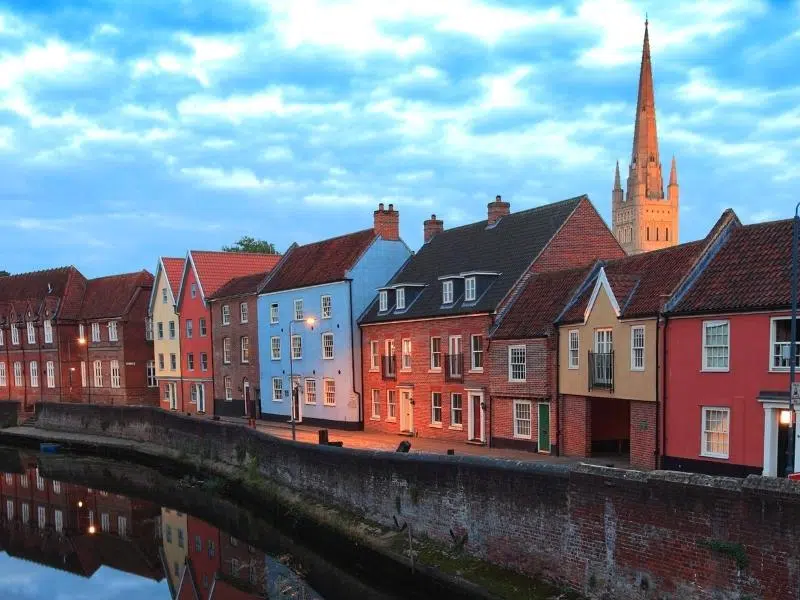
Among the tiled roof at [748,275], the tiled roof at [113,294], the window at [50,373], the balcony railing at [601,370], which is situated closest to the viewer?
the tiled roof at [748,275]

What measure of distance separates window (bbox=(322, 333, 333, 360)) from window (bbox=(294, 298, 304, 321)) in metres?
2.47

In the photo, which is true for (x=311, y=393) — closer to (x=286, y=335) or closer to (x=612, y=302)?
(x=286, y=335)

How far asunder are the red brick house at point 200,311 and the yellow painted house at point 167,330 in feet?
2.97

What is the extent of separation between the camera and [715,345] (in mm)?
21328

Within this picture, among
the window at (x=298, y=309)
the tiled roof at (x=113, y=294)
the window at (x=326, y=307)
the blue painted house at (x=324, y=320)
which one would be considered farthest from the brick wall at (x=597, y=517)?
the tiled roof at (x=113, y=294)

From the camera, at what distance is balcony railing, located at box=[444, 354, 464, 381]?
3234 cm

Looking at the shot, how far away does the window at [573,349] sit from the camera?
26797 millimetres

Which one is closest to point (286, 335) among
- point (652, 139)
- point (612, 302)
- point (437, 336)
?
point (437, 336)

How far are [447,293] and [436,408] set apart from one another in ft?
Result: 18.1

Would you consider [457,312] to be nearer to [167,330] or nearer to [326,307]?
[326,307]

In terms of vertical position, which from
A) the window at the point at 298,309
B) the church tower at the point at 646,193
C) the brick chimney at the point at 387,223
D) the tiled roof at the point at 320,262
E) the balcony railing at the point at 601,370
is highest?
the church tower at the point at 646,193

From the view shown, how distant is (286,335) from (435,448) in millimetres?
16933

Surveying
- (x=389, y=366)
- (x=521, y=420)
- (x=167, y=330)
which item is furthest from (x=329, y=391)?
(x=167, y=330)

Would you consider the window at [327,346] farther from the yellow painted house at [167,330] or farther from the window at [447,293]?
the yellow painted house at [167,330]
